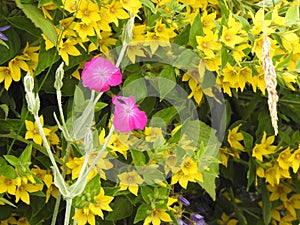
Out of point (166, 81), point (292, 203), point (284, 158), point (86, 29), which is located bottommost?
point (292, 203)

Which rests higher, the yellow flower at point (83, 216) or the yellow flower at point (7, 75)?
the yellow flower at point (7, 75)

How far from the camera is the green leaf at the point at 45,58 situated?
1190mm

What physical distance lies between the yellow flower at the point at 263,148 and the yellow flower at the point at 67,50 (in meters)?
0.47

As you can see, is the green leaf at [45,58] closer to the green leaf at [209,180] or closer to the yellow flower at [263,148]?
the green leaf at [209,180]

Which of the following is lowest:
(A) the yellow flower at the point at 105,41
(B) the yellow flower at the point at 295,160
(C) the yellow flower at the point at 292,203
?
(C) the yellow flower at the point at 292,203

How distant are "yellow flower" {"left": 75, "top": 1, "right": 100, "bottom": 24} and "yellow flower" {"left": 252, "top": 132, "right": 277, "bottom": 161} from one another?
1.63 ft

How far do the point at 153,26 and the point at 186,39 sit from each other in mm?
66

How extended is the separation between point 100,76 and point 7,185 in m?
0.37

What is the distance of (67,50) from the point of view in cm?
122

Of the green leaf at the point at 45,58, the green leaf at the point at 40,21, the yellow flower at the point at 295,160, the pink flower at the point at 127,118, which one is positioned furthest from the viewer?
the yellow flower at the point at 295,160

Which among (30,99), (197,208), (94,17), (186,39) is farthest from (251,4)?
(30,99)

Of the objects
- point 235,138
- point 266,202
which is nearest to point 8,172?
point 235,138

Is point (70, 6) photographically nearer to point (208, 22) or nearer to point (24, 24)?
Result: point (24, 24)

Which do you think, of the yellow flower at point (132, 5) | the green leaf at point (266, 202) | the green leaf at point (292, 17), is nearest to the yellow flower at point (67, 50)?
the yellow flower at point (132, 5)
